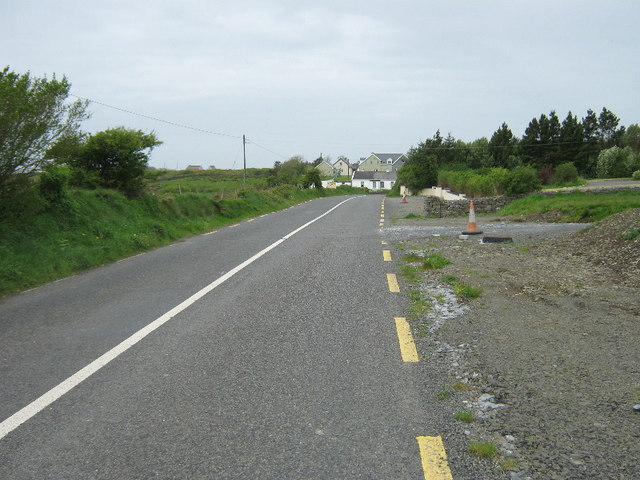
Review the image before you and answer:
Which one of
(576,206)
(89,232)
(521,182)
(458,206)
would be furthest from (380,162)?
(89,232)

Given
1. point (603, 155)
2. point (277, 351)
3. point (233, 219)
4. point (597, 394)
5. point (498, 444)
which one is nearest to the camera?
point (498, 444)

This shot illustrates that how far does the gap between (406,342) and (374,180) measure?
112072mm

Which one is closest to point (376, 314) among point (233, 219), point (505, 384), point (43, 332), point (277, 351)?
point (277, 351)

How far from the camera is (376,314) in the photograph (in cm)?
632

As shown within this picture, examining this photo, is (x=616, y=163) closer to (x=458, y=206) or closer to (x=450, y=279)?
(x=458, y=206)

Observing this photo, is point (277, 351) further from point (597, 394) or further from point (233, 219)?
point (233, 219)

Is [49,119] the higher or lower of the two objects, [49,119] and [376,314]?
the higher

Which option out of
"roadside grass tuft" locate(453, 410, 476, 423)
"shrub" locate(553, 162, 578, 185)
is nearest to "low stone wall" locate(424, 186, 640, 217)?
"roadside grass tuft" locate(453, 410, 476, 423)

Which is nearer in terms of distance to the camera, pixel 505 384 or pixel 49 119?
pixel 505 384

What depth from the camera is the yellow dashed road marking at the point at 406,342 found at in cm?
479

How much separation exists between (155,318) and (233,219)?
1700 cm

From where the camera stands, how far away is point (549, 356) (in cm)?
468

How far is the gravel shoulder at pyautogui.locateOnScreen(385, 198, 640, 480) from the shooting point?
315 centimetres

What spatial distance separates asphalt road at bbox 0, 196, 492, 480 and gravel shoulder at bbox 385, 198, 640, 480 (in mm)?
364
